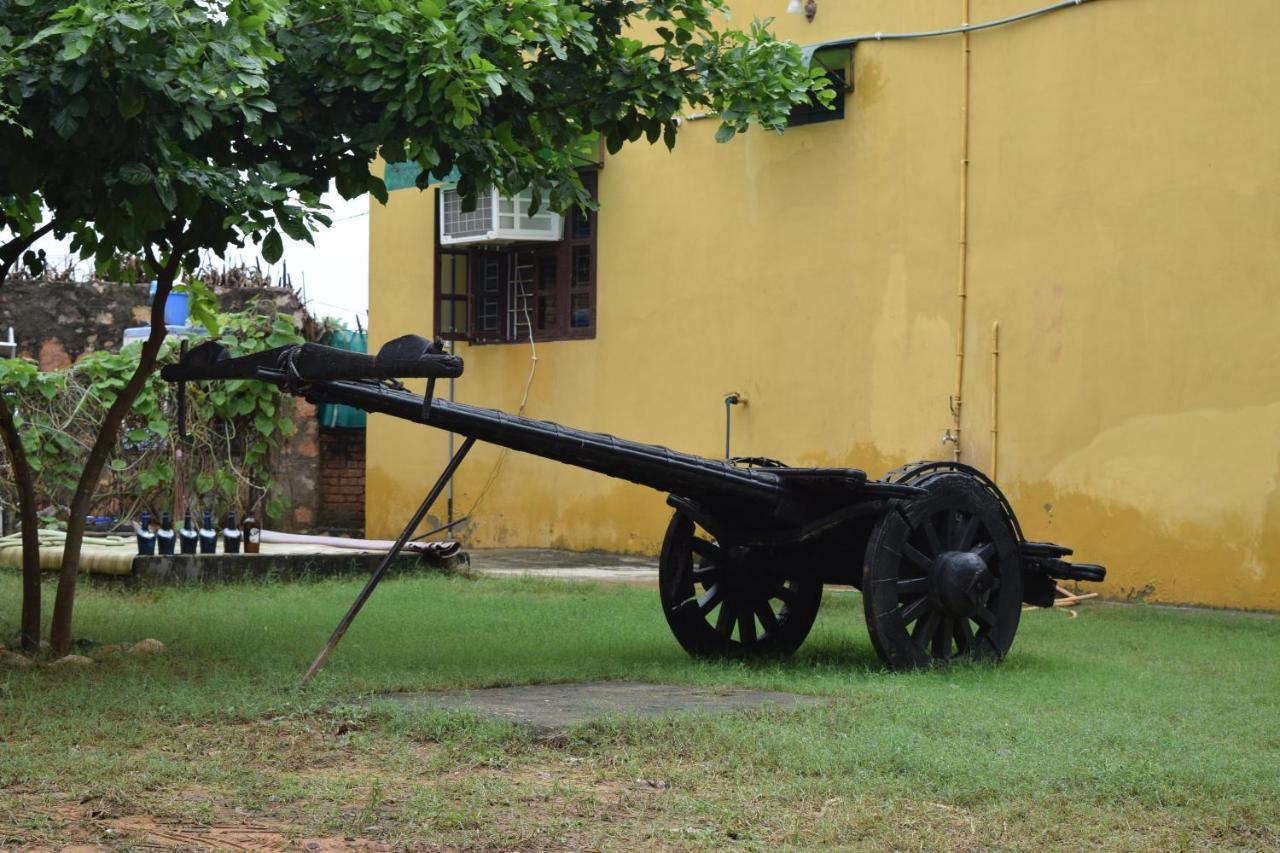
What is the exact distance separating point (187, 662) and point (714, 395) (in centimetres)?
837

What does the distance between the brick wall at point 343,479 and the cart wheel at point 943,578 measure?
478 inches

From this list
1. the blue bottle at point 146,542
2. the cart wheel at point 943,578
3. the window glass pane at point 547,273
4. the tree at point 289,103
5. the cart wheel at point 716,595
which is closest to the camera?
the tree at point 289,103

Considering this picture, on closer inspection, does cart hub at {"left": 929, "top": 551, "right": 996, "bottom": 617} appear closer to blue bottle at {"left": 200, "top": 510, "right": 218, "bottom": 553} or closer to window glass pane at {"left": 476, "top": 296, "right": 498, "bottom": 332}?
blue bottle at {"left": 200, "top": 510, "right": 218, "bottom": 553}

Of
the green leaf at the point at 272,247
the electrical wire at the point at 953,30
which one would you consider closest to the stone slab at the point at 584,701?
the green leaf at the point at 272,247

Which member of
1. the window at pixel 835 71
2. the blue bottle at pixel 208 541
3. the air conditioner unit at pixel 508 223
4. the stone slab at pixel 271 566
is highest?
the window at pixel 835 71

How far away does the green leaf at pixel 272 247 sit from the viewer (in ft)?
22.7

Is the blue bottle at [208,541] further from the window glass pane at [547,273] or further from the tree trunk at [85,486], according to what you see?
the window glass pane at [547,273]

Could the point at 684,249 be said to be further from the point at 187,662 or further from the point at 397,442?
the point at 187,662

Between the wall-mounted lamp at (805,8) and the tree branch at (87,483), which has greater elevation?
the wall-mounted lamp at (805,8)

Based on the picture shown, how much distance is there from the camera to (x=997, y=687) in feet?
24.7

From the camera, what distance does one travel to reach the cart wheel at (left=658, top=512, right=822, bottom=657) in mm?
8531

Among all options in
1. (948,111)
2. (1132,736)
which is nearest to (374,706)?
(1132,736)

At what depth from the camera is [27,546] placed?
8195mm

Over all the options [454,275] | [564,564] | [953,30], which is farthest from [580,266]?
[953,30]
